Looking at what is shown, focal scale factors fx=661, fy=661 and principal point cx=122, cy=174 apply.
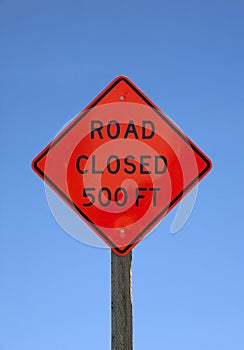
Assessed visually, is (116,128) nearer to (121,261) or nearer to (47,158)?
(47,158)

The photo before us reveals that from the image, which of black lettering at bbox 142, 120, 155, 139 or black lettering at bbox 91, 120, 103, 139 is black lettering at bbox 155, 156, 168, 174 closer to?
black lettering at bbox 142, 120, 155, 139

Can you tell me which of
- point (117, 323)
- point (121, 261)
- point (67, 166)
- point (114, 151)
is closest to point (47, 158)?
point (67, 166)

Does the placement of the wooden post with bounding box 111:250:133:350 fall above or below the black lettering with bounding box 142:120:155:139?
below

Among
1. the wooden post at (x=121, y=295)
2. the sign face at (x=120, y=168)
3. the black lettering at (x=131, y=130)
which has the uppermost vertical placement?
the black lettering at (x=131, y=130)

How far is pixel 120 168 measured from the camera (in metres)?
4.10

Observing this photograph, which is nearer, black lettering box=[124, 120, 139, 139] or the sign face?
the sign face

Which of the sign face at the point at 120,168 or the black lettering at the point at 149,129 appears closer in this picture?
the sign face at the point at 120,168

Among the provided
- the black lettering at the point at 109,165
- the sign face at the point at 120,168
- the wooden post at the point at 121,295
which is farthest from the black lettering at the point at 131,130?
the wooden post at the point at 121,295

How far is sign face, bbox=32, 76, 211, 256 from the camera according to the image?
13.3 ft

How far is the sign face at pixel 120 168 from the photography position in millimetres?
4059

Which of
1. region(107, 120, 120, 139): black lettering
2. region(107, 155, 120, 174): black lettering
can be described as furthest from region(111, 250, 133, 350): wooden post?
region(107, 120, 120, 139): black lettering

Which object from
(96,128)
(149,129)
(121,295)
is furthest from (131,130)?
(121,295)

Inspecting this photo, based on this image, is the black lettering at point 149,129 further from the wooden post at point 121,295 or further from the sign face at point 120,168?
the wooden post at point 121,295

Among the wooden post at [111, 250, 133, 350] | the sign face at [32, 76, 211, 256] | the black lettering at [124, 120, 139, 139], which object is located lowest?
the wooden post at [111, 250, 133, 350]
